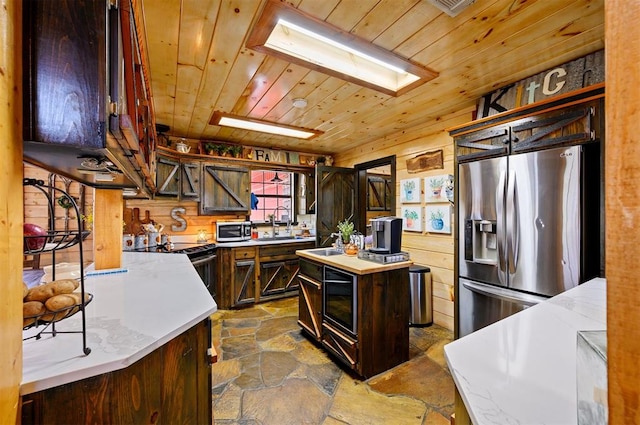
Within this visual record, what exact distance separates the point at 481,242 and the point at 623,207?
2.31m

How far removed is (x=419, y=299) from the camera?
129 inches

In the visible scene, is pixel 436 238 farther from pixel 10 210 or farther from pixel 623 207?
pixel 10 210

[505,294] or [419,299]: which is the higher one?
[505,294]

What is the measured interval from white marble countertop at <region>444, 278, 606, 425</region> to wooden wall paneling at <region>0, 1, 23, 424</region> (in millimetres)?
1049

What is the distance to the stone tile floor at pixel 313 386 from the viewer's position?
6.01 feet

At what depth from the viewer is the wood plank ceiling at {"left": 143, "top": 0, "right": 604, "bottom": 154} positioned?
1528mm

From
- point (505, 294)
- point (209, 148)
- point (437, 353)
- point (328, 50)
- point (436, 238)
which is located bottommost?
point (437, 353)

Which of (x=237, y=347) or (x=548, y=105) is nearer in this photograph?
(x=548, y=105)

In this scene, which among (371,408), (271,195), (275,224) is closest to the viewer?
(371,408)

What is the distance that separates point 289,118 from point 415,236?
2.22m

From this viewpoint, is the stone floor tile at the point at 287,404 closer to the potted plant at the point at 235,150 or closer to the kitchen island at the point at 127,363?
the kitchen island at the point at 127,363

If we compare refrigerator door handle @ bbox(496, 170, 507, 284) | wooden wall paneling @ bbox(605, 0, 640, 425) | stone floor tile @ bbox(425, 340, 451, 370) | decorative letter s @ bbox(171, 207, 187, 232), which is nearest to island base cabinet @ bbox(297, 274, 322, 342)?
stone floor tile @ bbox(425, 340, 451, 370)

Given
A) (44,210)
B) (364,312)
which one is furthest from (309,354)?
(44,210)

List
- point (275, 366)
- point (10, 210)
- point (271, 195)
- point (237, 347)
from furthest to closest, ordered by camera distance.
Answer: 1. point (271, 195)
2. point (237, 347)
3. point (275, 366)
4. point (10, 210)
